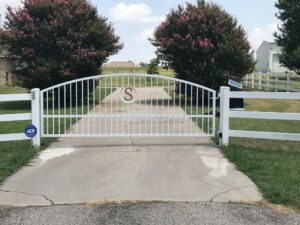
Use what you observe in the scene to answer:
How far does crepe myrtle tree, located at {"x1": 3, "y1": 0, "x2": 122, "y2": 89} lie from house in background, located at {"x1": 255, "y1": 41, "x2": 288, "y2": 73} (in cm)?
6531

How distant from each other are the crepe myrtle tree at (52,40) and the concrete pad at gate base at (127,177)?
8660mm

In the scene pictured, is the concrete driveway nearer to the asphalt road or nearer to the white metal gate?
the asphalt road

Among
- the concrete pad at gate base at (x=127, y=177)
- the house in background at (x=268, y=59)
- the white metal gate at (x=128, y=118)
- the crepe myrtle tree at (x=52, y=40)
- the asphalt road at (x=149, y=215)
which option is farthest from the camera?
the house in background at (x=268, y=59)

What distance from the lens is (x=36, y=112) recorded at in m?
9.03

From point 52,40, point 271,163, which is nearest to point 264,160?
point 271,163

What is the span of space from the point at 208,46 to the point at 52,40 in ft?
19.2

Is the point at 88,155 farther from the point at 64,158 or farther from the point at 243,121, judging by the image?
the point at 243,121

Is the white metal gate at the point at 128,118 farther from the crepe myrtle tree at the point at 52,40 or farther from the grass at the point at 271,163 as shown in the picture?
the crepe myrtle tree at the point at 52,40

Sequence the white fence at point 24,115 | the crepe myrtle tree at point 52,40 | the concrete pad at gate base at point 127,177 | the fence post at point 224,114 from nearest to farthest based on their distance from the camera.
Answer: the concrete pad at gate base at point 127,177 → the white fence at point 24,115 → the fence post at point 224,114 → the crepe myrtle tree at point 52,40

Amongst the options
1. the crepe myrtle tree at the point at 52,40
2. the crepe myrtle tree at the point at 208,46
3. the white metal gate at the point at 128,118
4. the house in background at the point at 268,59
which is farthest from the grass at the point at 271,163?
the house in background at the point at 268,59

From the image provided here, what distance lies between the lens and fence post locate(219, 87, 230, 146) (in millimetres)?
9211

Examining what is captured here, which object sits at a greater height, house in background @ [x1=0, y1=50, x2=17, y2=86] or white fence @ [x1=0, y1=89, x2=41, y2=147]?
house in background @ [x1=0, y1=50, x2=17, y2=86]

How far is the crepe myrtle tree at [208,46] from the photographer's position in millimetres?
17984

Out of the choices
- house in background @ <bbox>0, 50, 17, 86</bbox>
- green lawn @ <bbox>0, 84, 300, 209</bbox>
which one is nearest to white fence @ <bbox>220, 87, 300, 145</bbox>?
green lawn @ <bbox>0, 84, 300, 209</bbox>
